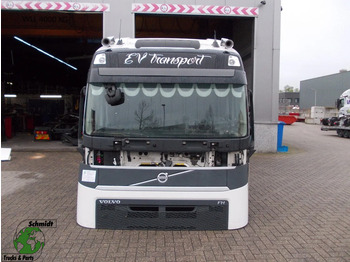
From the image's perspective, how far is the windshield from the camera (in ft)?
14.9

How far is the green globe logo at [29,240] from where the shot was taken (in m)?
4.11

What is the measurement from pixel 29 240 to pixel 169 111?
266cm

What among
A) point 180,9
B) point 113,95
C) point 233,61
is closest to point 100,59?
point 113,95

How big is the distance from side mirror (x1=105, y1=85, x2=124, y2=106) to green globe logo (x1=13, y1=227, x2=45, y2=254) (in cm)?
215

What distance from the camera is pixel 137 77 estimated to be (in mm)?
4586

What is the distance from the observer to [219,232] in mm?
4660

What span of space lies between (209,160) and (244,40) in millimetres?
10563

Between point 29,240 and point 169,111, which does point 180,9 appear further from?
point 29,240

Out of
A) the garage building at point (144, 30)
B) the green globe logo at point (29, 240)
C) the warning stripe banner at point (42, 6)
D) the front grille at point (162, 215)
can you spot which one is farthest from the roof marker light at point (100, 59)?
the warning stripe banner at point (42, 6)

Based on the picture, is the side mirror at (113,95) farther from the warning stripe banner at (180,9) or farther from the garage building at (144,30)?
the warning stripe banner at (180,9)

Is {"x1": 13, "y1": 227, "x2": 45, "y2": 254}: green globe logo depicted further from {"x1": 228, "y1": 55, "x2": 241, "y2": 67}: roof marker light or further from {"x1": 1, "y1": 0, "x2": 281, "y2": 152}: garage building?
{"x1": 1, "y1": 0, "x2": 281, "y2": 152}: garage building

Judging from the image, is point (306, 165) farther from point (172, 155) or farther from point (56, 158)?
point (56, 158)

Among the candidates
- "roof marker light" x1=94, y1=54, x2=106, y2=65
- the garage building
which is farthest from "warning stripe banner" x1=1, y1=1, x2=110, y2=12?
"roof marker light" x1=94, y1=54, x2=106, y2=65

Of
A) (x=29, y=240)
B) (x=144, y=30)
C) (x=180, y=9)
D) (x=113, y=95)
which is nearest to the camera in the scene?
(x=29, y=240)
